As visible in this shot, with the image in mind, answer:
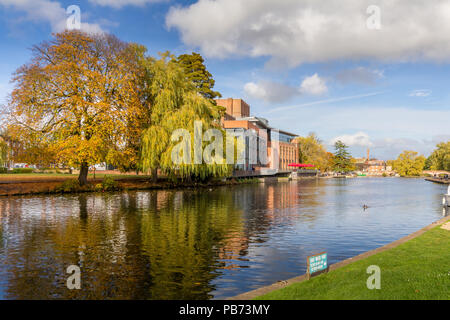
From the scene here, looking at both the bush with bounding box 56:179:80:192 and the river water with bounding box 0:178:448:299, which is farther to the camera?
the bush with bounding box 56:179:80:192

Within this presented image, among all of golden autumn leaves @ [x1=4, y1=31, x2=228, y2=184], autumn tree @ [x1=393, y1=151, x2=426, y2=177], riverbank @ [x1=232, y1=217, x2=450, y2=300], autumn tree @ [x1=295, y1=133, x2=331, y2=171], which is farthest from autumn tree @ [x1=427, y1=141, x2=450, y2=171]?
riverbank @ [x1=232, y1=217, x2=450, y2=300]

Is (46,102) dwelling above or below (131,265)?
above

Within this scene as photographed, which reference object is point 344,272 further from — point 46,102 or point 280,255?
point 46,102

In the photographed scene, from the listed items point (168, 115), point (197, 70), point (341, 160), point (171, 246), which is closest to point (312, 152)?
point (341, 160)

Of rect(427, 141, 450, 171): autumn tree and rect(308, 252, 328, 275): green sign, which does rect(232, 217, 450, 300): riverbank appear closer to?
rect(308, 252, 328, 275): green sign

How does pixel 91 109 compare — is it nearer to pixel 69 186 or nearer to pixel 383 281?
pixel 69 186

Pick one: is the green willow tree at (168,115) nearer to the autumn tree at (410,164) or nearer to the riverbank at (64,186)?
the riverbank at (64,186)

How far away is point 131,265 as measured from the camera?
445 inches

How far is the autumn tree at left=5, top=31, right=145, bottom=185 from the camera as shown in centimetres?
3588

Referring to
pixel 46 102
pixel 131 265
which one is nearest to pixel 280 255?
pixel 131 265

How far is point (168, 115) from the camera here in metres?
42.9

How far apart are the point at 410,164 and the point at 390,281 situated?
160 meters

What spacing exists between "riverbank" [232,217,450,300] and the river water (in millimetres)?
1264

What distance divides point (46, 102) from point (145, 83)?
12.5 metres
